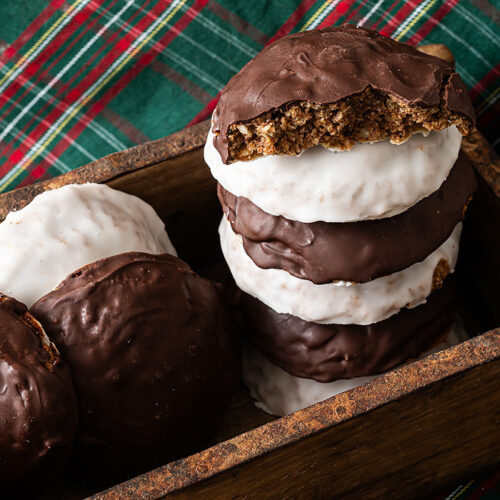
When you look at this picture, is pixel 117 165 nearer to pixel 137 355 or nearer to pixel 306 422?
pixel 137 355

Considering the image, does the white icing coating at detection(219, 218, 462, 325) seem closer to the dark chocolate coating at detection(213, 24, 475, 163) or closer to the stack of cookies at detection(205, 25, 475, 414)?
the stack of cookies at detection(205, 25, 475, 414)

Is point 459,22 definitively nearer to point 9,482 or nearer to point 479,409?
point 479,409

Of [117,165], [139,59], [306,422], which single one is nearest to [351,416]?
[306,422]

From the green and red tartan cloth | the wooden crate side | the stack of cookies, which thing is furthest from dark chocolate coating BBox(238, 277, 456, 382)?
the green and red tartan cloth

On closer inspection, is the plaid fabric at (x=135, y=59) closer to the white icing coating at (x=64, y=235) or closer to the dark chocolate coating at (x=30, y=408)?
the white icing coating at (x=64, y=235)

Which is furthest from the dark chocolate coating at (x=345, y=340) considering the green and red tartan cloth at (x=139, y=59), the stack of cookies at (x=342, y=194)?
the green and red tartan cloth at (x=139, y=59)

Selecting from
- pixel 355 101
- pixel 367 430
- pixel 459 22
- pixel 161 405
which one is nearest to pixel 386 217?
pixel 355 101
